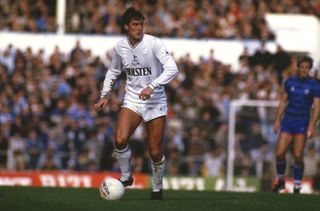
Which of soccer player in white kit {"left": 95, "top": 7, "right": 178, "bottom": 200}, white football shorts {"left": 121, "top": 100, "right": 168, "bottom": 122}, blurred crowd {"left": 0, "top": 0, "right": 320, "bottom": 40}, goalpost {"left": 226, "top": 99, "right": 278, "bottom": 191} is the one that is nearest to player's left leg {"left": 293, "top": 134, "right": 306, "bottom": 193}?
soccer player in white kit {"left": 95, "top": 7, "right": 178, "bottom": 200}

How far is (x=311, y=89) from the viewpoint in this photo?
18.5 meters

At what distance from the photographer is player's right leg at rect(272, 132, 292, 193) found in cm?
1881

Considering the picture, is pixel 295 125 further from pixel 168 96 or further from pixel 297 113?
pixel 168 96

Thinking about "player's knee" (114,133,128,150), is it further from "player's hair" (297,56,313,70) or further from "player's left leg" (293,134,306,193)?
"player's left leg" (293,134,306,193)

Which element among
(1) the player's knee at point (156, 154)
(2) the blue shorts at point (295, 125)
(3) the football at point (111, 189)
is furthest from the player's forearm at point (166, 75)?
(2) the blue shorts at point (295, 125)

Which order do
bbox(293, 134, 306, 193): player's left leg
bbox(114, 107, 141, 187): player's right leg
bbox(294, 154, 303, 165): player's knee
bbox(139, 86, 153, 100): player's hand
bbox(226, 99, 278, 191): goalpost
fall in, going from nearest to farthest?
bbox(139, 86, 153, 100): player's hand, bbox(114, 107, 141, 187): player's right leg, bbox(293, 134, 306, 193): player's left leg, bbox(294, 154, 303, 165): player's knee, bbox(226, 99, 278, 191): goalpost

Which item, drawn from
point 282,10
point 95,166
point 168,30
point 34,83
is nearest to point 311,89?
point 95,166

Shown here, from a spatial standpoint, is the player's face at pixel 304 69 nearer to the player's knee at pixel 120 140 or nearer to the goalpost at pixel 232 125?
the player's knee at pixel 120 140

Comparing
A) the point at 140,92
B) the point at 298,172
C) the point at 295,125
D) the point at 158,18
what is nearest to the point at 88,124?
the point at 158,18

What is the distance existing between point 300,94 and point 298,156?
1.22m

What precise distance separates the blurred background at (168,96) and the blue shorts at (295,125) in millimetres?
5693

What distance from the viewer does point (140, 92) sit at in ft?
45.8

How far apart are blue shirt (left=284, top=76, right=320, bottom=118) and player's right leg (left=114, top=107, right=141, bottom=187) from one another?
16.8 feet

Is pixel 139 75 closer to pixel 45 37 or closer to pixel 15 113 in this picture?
pixel 15 113
